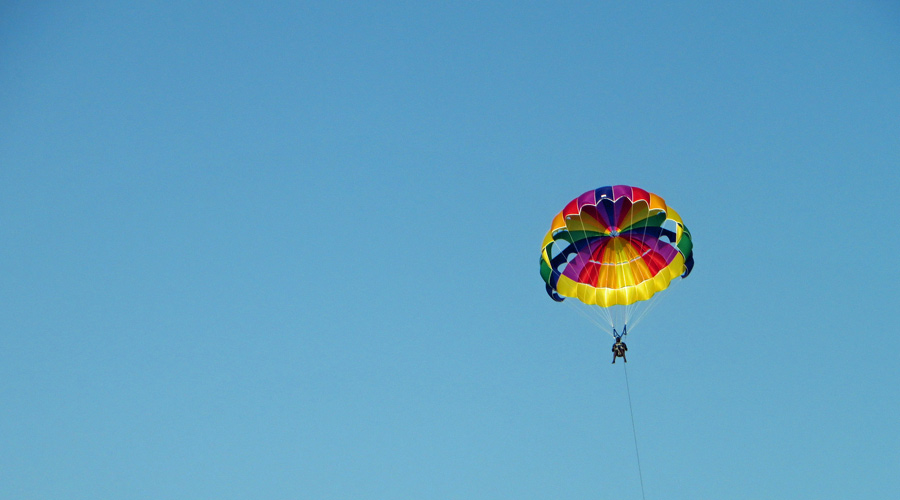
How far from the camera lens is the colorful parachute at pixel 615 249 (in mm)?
33406

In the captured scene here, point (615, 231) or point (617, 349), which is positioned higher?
point (615, 231)

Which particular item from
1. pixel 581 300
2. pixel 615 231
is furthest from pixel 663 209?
pixel 581 300

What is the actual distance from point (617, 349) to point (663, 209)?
4.34 meters

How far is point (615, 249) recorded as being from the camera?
113 ft

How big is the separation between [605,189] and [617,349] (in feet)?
15.5

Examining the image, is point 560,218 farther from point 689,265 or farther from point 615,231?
point 689,265

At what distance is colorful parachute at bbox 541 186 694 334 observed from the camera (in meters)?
33.4

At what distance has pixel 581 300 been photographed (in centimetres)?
3412

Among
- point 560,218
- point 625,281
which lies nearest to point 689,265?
point 625,281

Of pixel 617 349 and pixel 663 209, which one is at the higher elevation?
pixel 663 209

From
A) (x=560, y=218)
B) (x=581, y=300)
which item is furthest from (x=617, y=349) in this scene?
(x=560, y=218)

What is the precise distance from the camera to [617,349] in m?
33.1

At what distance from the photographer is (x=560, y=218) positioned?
112 ft

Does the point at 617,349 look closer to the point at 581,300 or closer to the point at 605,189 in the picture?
the point at 581,300
